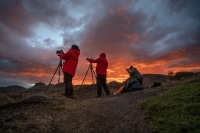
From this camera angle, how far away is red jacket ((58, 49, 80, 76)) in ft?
48.6

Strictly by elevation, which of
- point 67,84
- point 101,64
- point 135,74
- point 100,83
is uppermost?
point 101,64

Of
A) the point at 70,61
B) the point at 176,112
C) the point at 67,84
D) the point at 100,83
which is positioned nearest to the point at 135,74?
the point at 100,83

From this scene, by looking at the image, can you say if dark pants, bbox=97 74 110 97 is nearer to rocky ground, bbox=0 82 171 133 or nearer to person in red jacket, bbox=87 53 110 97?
person in red jacket, bbox=87 53 110 97

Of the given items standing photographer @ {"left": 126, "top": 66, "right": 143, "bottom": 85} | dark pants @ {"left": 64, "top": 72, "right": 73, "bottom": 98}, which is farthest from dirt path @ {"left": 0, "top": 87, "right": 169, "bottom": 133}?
standing photographer @ {"left": 126, "top": 66, "right": 143, "bottom": 85}

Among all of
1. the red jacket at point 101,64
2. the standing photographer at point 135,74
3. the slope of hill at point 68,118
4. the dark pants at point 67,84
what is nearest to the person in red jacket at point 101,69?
the red jacket at point 101,64

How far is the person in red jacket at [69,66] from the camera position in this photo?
14.8 m

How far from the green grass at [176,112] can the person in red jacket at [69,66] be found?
6.86 meters

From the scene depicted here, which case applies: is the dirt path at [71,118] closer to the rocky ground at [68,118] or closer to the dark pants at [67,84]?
the rocky ground at [68,118]

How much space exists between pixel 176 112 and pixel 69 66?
8.80 meters

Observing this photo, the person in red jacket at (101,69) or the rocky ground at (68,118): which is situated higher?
the person in red jacket at (101,69)

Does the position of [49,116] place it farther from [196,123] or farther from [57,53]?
[57,53]

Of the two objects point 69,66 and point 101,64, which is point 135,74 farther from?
point 69,66

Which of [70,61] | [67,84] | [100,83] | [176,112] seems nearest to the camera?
[176,112]

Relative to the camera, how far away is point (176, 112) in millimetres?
7434
